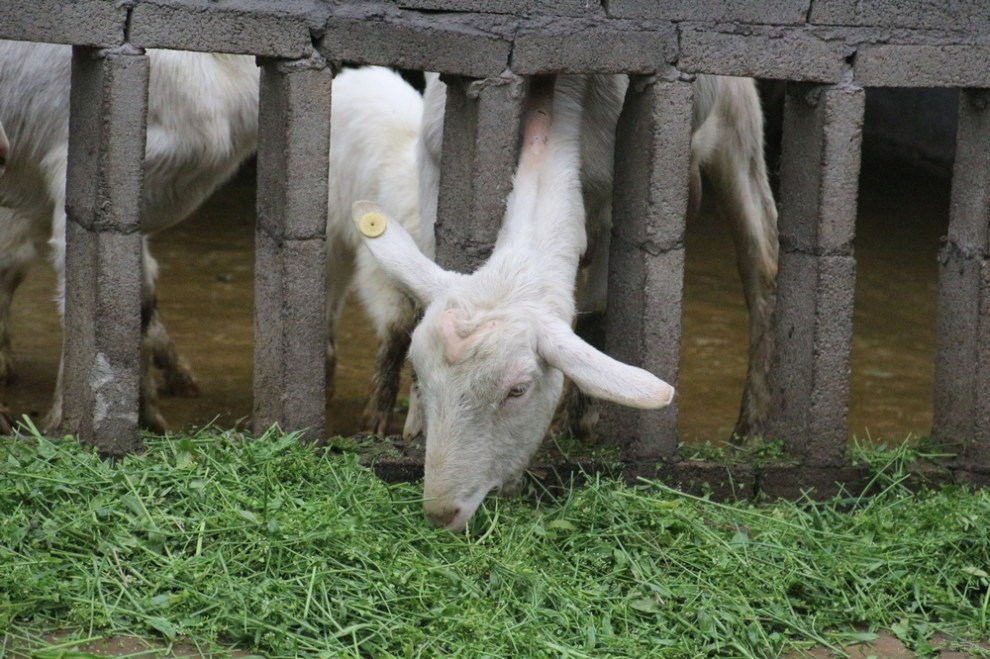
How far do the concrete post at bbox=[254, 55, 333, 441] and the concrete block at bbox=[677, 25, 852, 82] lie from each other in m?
1.29

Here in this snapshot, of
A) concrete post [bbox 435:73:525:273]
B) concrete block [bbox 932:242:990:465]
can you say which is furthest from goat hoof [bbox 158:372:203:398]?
concrete block [bbox 932:242:990:465]

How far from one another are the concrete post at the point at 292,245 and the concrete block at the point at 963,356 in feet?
7.87

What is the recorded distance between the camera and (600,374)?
4.32 metres

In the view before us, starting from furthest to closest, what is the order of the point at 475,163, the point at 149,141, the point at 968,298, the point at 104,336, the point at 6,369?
the point at 6,369 < the point at 149,141 < the point at 968,298 < the point at 475,163 < the point at 104,336

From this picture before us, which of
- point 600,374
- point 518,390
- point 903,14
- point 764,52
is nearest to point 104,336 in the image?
point 518,390

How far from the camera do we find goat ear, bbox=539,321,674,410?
4223 millimetres

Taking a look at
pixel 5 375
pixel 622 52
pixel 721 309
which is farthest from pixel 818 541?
pixel 721 309

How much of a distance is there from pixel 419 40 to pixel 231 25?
63cm

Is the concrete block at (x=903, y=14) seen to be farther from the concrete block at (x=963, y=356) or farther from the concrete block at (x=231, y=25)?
the concrete block at (x=231, y=25)

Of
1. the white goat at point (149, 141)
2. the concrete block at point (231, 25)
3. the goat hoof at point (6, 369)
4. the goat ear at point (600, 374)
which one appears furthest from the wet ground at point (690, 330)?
the concrete block at point (231, 25)

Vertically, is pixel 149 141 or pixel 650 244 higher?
pixel 149 141

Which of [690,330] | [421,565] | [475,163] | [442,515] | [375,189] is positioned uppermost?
[475,163]

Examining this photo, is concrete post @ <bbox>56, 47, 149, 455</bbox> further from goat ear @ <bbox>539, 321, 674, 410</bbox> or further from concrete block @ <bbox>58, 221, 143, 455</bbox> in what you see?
goat ear @ <bbox>539, 321, 674, 410</bbox>

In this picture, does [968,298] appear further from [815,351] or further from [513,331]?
[513,331]
